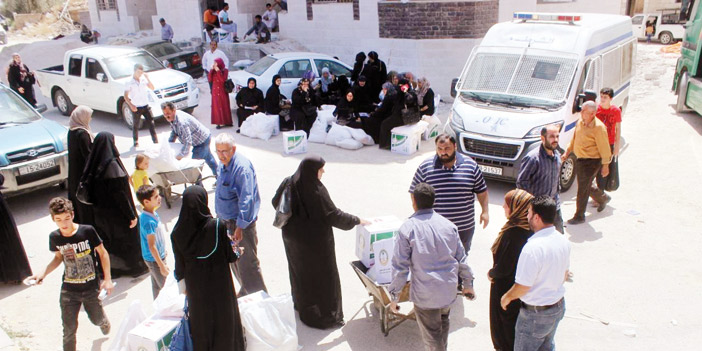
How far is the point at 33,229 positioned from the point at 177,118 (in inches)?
104

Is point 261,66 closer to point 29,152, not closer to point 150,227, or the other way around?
point 29,152

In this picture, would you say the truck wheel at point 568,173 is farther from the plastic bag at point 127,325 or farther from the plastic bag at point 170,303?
the plastic bag at point 127,325

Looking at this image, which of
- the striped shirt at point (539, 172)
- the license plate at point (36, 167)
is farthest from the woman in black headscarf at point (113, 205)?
the striped shirt at point (539, 172)

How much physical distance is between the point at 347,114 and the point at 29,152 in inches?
233

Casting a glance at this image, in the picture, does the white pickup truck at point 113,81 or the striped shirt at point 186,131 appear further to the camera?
the white pickup truck at point 113,81

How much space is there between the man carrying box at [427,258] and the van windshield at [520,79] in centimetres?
541

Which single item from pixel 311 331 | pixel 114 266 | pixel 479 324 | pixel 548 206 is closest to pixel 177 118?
pixel 114 266

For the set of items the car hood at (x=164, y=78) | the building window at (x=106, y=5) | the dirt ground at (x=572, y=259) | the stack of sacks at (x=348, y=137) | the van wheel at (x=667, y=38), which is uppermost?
the building window at (x=106, y=5)

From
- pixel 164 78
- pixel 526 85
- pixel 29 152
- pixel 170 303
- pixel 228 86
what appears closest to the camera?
pixel 170 303

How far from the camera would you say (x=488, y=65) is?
961 cm

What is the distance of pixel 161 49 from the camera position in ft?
59.0

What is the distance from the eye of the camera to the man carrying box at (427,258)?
4.09 metres

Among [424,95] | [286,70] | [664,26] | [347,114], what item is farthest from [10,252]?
[664,26]

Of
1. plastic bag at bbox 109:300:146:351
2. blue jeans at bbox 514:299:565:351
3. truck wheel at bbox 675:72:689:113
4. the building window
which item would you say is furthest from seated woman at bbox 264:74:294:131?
the building window
